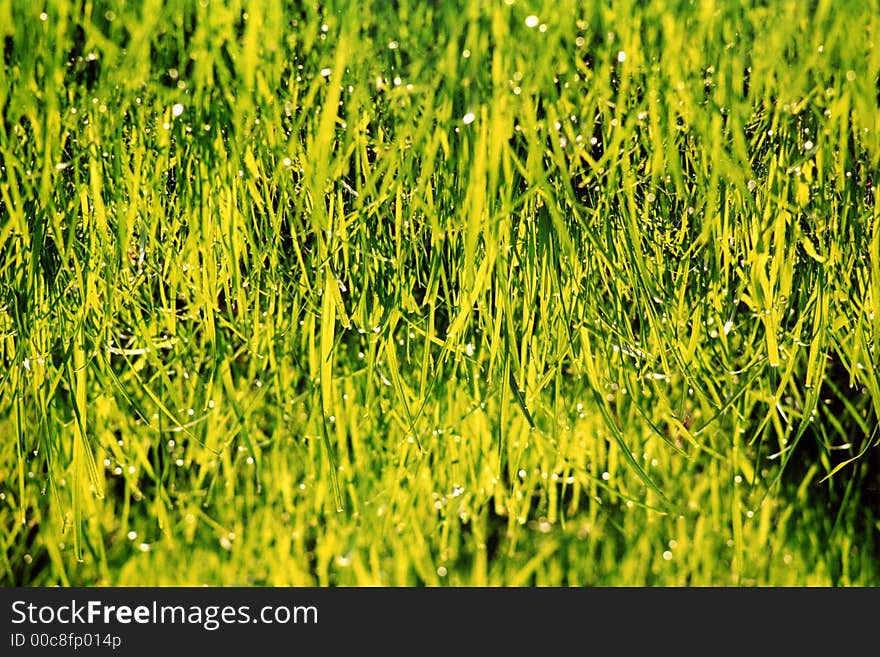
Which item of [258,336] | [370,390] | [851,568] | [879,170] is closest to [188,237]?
[258,336]

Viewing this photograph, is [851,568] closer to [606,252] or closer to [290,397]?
[606,252]

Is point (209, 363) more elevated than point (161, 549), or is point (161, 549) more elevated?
point (209, 363)

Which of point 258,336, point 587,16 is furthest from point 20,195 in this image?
point 587,16

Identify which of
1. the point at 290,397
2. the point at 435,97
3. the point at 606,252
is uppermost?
the point at 435,97

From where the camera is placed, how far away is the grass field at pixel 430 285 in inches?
21.3

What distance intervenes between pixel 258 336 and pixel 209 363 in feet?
0.22

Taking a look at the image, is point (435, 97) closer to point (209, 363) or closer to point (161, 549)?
point (209, 363)

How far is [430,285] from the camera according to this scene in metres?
0.57

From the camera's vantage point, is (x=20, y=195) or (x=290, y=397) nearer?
(x=20, y=195)

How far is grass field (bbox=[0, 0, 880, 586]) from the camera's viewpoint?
542 mm

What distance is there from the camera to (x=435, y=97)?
0.54 meters

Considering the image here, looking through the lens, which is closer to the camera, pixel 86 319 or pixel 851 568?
pixel 86 319

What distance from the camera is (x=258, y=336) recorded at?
2.02 ft

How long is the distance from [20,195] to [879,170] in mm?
665
